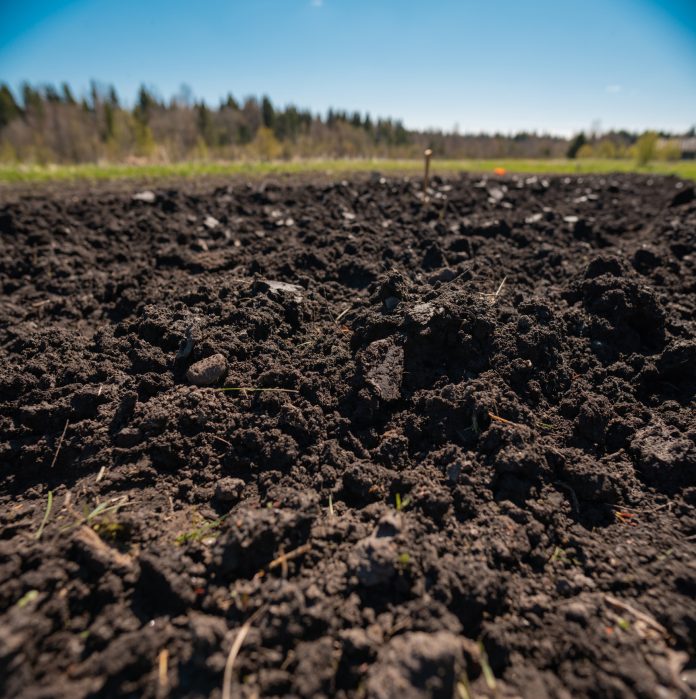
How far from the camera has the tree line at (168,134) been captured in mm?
33000

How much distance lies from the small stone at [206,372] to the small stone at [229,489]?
82 centimetres

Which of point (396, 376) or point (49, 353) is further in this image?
point (49, 353)

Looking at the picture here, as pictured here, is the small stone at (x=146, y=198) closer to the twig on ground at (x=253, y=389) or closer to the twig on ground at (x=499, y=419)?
the twig on ground at (x=253, y=389)

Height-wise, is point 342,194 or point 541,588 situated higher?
point 342,194

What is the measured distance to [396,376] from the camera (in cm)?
280

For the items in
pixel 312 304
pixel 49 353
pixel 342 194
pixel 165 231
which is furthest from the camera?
pixel 342 194

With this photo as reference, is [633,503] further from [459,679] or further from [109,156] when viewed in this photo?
[109,156]

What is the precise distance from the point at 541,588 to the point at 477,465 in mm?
637

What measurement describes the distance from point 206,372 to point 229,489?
0.94 m

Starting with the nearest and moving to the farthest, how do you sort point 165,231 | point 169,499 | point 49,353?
1. point 169,499
2. point 49,353
3. point 165,231

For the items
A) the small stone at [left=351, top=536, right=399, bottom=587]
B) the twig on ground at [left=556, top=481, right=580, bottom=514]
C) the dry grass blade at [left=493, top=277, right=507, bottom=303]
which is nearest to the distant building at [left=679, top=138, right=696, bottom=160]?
the dry grass blade at [left=493, top=277, right=507, bottom=303]

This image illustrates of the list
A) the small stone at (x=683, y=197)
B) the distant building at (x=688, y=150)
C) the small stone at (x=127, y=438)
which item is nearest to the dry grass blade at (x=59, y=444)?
the small stone at (x=127, y=438)

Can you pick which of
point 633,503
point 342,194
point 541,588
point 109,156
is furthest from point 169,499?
point 109,156

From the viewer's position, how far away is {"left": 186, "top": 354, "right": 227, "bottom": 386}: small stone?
284cm
